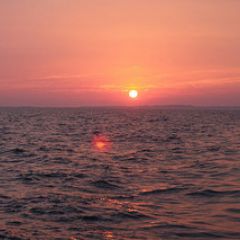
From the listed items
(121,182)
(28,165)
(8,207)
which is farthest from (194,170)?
(8,207)

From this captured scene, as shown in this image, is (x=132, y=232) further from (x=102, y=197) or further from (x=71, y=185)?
(x=71, y=185)

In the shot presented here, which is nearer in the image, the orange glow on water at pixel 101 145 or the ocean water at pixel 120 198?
the ocean water at pixel 120 198

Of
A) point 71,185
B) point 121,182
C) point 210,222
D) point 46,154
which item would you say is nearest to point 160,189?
point 121,182

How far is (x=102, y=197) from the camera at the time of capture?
1510 cm

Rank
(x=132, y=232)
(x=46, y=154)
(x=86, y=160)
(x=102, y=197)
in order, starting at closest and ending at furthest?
(x=132, y=232)
(x=102, y=197)
(x=86, y=160)
(x=46, y=154)

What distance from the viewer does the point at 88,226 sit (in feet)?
37.4

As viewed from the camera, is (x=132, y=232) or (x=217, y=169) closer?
(x=132, y=232)

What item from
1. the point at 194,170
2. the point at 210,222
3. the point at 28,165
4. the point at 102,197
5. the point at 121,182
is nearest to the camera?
the point at 210,222

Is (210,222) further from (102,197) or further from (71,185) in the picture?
(71,185)

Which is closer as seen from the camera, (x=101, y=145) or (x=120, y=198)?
(x=120, y=198)

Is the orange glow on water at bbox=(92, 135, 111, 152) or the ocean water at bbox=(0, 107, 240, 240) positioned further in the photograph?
the orange glow on water at bbox=(92, 135, 111, 152)

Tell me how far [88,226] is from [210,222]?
3.06 m

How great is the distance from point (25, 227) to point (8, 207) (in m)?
2.29

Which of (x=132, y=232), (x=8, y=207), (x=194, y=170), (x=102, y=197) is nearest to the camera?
(x=132, y=232)
